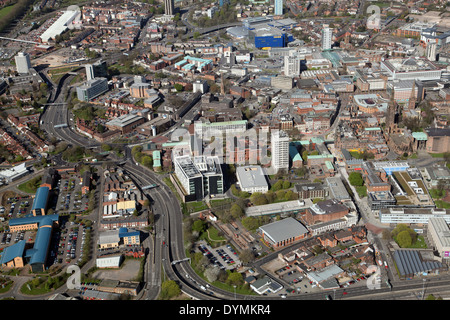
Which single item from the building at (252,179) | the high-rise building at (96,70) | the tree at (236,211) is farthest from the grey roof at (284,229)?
the high-rise building at (96,70)

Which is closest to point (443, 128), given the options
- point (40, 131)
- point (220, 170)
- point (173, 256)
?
point (220, 170)

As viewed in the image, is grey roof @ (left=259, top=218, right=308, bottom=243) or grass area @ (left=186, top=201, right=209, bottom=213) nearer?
grey roof @ (left=259, top=218, right=308, bottom=243)

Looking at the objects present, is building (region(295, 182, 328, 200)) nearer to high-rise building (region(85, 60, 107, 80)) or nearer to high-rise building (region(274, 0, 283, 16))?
high-rise building (region(85, 60, 107, 80))

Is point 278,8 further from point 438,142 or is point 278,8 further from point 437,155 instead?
point 437,155

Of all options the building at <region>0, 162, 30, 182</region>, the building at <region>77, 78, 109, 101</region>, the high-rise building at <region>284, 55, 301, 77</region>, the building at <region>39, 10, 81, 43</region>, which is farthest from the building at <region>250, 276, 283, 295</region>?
the building at <region>39, 10, 81, 43</region>

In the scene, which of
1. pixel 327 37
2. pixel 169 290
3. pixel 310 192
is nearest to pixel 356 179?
pixel 310 192

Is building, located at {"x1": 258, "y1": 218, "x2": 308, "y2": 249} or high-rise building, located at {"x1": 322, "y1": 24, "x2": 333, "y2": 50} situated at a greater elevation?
high-rise building, located at {"x1": 322, "y1": 24, "x2": 333, "y2": 50}

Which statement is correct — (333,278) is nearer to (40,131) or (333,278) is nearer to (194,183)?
(194,183)
